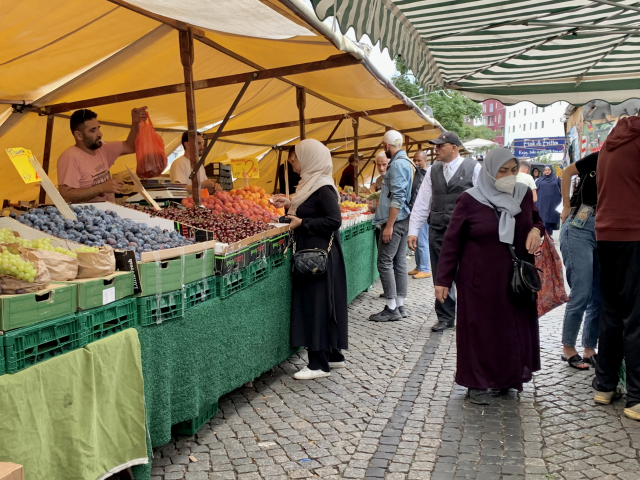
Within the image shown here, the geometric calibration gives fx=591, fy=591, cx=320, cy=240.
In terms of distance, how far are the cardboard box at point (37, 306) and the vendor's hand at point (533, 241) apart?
3161 millimetres

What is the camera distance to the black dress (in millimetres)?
4996

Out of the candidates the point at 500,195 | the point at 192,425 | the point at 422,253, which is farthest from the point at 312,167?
the point at 422,253

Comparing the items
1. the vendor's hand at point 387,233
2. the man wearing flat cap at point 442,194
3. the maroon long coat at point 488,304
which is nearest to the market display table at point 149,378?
the maroon long coat at point 488,304

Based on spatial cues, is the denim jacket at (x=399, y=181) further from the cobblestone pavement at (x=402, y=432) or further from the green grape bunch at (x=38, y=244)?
the green grape bunch at (x=38, y=244)

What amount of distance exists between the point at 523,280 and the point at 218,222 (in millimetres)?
2354

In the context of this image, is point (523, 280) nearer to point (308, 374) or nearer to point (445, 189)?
point (308, 374)

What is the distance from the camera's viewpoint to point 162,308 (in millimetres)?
3373

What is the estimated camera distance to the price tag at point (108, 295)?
286 cm

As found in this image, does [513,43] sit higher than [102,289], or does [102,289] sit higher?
[513,43]

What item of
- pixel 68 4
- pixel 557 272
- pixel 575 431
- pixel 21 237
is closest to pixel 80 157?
pixel 68 4

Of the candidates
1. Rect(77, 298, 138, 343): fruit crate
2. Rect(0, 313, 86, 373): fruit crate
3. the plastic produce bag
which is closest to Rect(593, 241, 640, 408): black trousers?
Rect(77, 298, 138, 343): fruit crate

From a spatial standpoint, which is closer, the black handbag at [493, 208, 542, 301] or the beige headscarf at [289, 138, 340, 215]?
the black handbag at [493, 208, 542, 301]

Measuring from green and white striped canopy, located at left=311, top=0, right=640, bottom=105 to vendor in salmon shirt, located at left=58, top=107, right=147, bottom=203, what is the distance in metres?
2.86

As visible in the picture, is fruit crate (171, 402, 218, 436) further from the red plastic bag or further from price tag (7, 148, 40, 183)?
the red plastic bag
